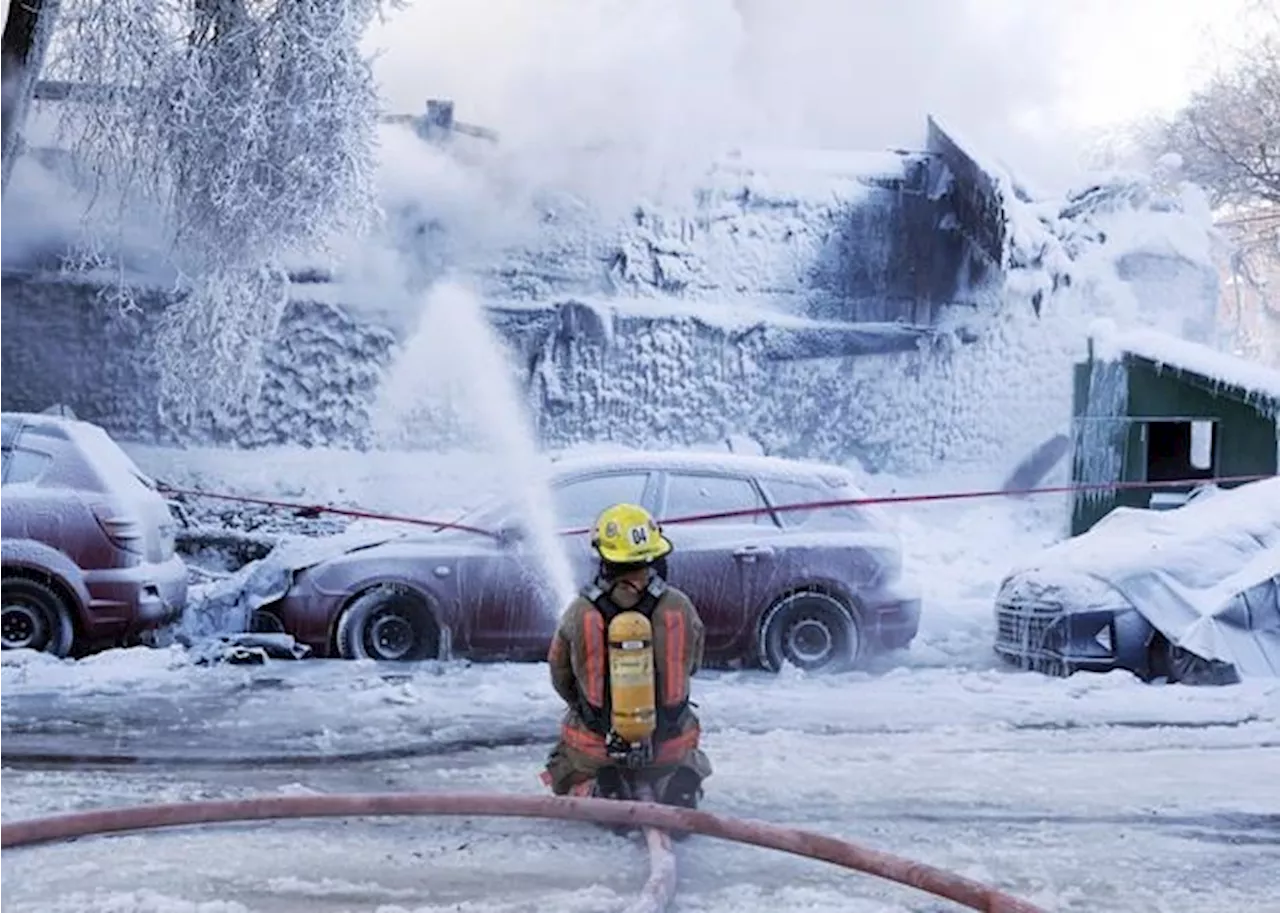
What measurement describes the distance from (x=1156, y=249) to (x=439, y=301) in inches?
162

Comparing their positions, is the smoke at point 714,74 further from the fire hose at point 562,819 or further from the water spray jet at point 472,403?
the fire hose at point 562,819

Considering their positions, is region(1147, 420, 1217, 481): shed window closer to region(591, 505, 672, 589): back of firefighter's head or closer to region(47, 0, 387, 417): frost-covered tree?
region(47, 0, 387, 417): frost-covered tree

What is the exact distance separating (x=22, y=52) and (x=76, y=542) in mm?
2543

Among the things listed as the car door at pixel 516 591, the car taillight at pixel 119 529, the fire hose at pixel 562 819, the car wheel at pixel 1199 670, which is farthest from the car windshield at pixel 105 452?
the car wheel at pixel 1199 670

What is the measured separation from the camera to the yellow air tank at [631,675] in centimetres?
501

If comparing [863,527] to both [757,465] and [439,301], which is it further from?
[439,301]

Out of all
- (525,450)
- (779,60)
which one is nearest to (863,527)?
(525,450)

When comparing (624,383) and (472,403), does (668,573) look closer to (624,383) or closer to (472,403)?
(624,383)

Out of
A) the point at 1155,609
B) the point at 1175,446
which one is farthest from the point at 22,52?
the point at 1175,446

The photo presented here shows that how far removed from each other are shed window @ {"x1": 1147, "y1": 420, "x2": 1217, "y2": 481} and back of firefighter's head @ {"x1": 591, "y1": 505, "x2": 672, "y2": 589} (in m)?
5.24

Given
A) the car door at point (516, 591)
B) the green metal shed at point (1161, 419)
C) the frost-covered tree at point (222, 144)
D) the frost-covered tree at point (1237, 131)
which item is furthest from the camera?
the frost-covered tree at point (1237, 131)

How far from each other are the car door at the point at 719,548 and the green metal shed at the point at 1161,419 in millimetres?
1903

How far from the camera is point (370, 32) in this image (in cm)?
825

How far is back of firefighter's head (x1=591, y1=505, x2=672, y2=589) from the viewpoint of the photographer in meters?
5.02
